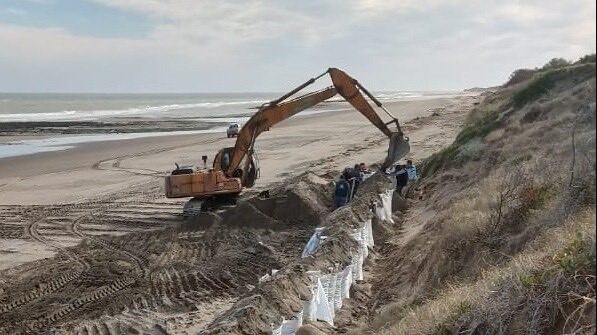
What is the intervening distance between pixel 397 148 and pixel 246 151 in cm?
423

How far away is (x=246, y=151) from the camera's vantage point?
18.3 m

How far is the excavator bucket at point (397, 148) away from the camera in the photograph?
59.3 ft

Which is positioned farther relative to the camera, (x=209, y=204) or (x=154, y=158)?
(x=154, y=158)

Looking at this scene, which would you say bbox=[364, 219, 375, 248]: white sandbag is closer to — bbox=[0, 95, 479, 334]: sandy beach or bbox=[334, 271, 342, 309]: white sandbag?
bbox=[0, 95, 479, 334]: sandy beach

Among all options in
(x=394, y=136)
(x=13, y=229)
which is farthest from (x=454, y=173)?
(x=13, y=229)

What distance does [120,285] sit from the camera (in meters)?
12.4

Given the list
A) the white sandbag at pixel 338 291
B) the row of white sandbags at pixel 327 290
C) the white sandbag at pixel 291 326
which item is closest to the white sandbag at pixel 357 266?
the row of white sandbags at pixel 327 290

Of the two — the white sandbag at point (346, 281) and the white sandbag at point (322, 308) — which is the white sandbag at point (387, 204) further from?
the white sandbag at point (322, 308)

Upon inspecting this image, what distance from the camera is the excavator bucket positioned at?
18078 millimetres

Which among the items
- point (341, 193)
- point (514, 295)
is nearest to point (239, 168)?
point (341, 193)

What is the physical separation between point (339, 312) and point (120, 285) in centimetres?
498

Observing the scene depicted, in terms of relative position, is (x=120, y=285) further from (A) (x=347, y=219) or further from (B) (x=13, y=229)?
(B) (x=13, y=229)

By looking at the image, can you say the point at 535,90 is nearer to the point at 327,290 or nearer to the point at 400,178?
the point at 400,178

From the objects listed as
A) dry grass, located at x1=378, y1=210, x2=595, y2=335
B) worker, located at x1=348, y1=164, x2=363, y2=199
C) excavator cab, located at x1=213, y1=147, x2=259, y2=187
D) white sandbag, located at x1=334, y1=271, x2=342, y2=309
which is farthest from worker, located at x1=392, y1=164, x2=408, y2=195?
dry grass, located at x1=378, y1=210, x2=595, y2=335
